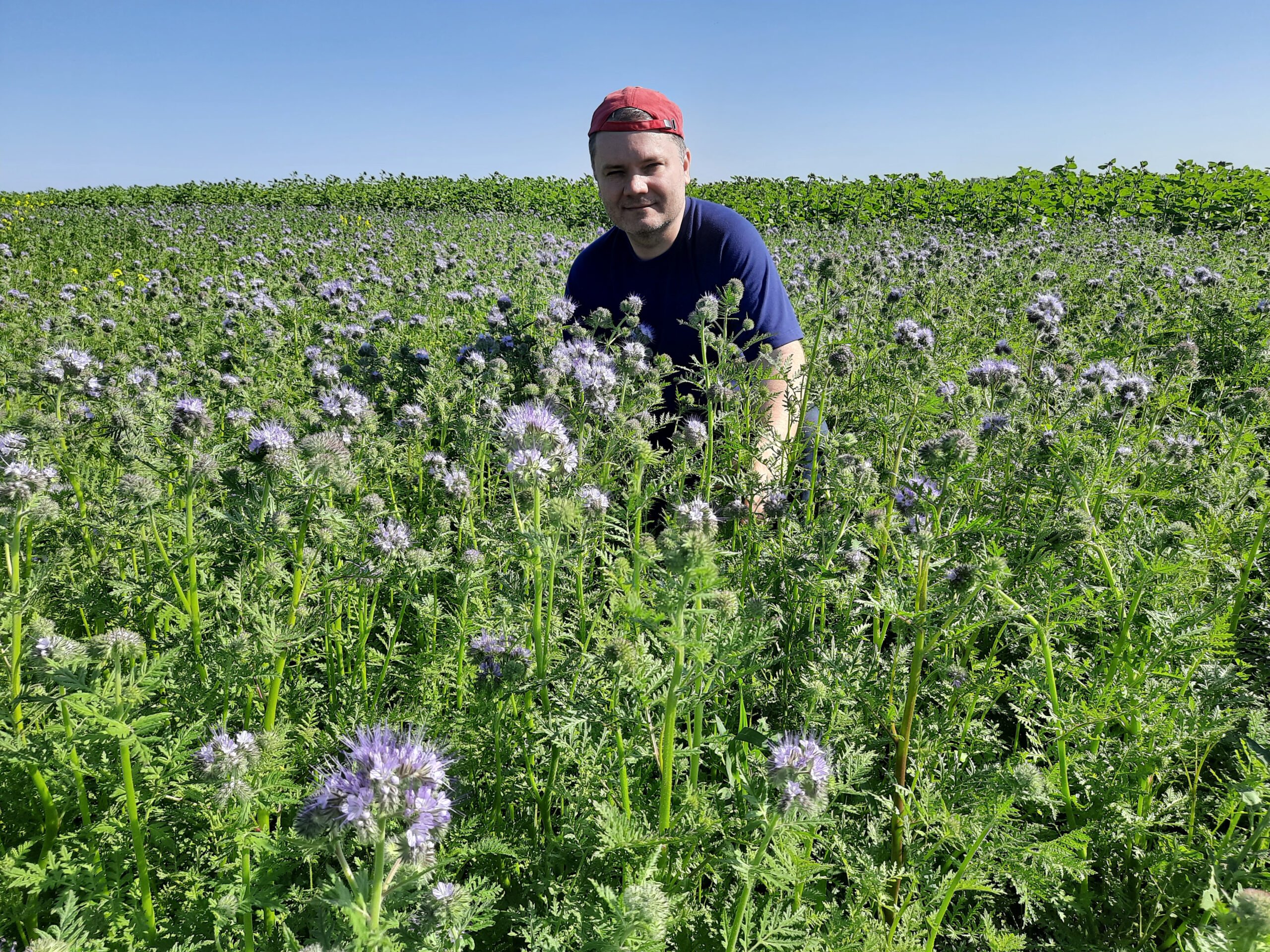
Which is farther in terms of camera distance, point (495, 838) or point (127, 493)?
point (127, 493)

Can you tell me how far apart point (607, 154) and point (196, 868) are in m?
4.70

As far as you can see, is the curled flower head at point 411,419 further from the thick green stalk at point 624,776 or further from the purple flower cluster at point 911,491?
the purple flower cluster at point 911,491

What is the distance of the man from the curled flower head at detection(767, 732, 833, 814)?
266 centimetres

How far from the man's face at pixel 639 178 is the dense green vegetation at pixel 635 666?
795mm

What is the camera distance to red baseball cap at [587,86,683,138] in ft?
16.4

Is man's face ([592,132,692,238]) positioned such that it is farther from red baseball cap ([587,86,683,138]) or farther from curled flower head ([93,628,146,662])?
curled flower head ([93,628,146,662])

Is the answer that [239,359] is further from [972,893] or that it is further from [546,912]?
[972,893]

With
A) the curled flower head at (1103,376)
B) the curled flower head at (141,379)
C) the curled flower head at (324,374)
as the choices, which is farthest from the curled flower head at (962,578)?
the curled flower head at (141,379)

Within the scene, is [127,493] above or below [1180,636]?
above

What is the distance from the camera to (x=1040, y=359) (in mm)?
5371

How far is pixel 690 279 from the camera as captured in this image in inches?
231

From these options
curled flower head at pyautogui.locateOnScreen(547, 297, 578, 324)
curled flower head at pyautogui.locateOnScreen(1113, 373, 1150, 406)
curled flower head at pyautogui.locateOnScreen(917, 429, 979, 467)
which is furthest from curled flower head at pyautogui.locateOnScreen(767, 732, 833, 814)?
curled flower head at pyautogui.locateOnScreen(547, 297, 578, 324)

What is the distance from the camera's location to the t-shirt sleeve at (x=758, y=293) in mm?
5461

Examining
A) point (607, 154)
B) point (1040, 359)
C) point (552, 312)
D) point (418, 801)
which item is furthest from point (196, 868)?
point (1040, 359)
